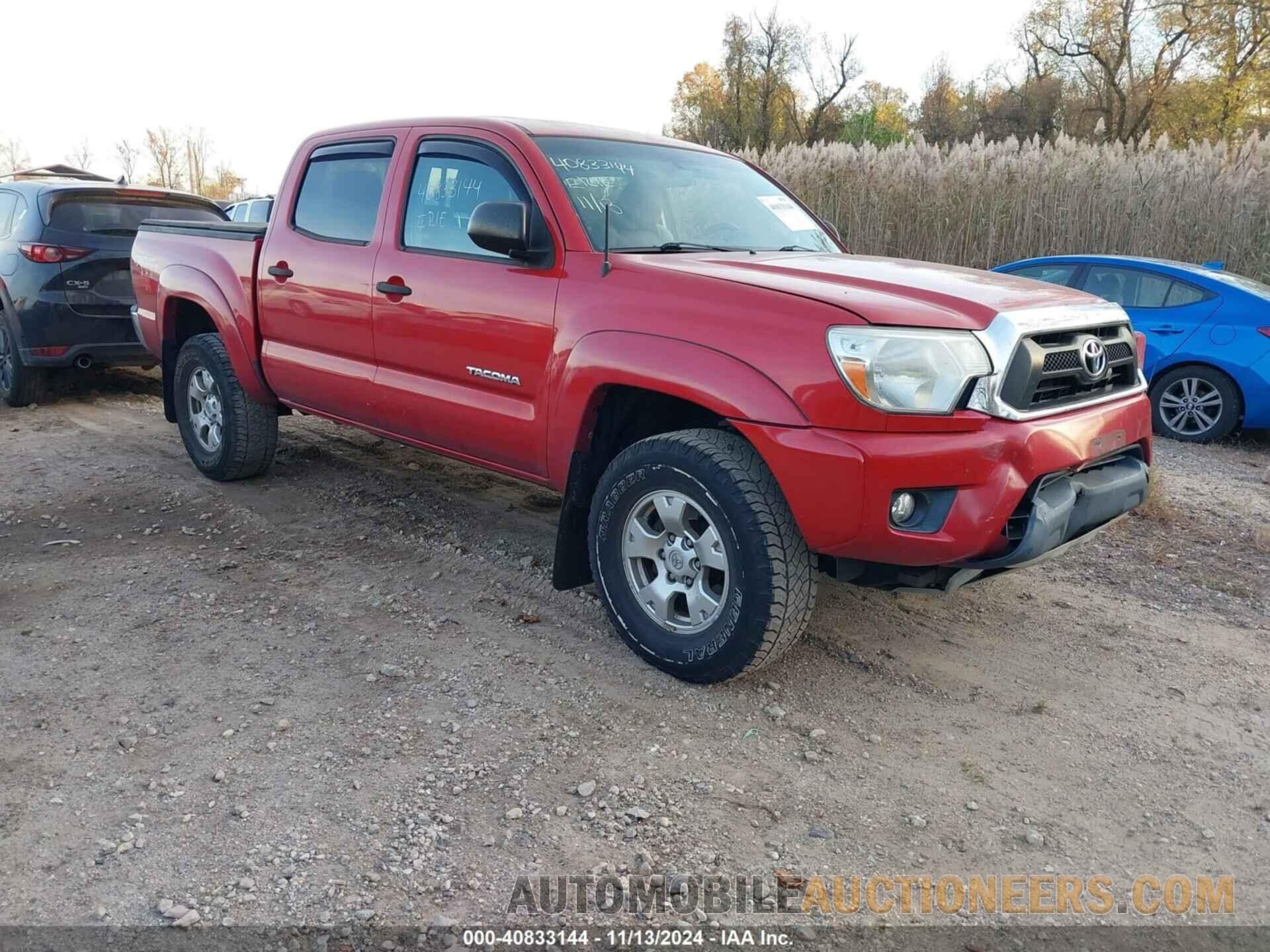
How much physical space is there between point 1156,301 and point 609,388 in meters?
6.38

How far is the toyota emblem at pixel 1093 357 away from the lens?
3334mm

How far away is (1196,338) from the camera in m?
7.74

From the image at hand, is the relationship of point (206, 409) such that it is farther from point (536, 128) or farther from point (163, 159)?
point (163, 159)

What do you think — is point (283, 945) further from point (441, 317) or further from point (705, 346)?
point (441, 317)

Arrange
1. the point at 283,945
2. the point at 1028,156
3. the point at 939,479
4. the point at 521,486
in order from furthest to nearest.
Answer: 1. the point at 1028,156
2. the point at 521,486
3. the point at 939,479
4. the point at 283,945

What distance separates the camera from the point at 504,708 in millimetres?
3314

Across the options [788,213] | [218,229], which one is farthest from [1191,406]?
[218,229]

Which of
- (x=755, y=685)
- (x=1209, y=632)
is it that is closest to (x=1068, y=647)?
(x=1209, y=632)

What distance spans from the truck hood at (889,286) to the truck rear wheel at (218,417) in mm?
2964

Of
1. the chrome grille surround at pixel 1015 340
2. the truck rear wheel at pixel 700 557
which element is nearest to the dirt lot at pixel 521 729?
the truck rear wheel at pixel 700 557

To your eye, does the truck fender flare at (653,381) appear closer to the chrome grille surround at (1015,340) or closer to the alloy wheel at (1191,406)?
the chrome grille surround at (1015,340)

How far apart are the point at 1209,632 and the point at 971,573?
162 cm

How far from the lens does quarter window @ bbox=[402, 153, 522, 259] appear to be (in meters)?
4.08

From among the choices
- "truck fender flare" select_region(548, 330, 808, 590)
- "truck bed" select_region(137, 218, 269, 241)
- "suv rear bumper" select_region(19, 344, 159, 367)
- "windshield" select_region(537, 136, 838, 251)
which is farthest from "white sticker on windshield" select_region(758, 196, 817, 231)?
"suv rear bumper" select_region(19, 344, 159, 367)
